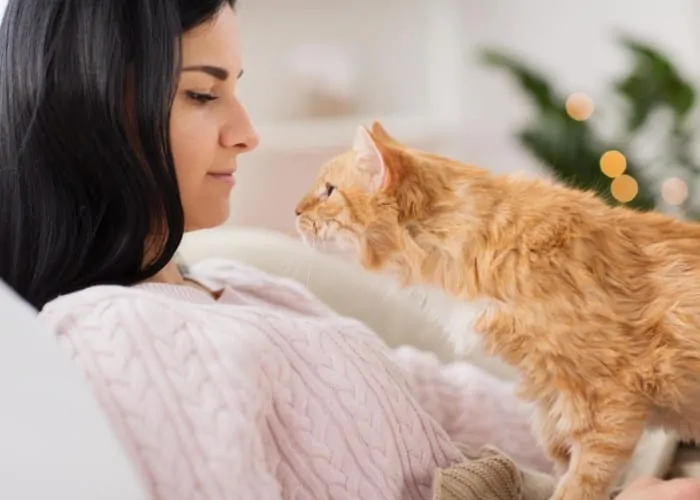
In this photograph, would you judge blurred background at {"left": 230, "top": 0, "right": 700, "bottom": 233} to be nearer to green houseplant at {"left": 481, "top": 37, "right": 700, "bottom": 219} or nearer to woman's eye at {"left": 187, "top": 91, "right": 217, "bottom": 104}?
green houseplant at {"left": 481, "top": 37, "right": 700, "bottom": 219}

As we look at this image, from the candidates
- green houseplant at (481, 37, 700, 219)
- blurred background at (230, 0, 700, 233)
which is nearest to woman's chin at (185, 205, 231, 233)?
green houseplant at (481, 37, 700, 219)

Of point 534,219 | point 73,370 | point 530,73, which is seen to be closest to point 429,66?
point 530,73

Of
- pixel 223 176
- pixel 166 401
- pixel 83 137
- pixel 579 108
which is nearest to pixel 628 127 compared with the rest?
pixel 579 108

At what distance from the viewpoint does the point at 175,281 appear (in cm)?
108

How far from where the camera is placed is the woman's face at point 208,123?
979 mm

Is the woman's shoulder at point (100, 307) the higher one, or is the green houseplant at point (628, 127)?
the green houseplant at point (628, 127)

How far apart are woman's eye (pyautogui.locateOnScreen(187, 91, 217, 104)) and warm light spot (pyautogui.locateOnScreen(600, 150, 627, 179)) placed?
124 cm

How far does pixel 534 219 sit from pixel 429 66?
2.16 m

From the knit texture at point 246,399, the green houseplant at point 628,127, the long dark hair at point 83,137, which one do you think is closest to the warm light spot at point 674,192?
the green houseplant at point 628,127

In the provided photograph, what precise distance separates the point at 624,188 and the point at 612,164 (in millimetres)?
61

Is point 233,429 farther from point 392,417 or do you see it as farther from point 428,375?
point 428,375

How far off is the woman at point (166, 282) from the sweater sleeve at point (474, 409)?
0.08 m

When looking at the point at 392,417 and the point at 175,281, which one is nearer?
the point at 392,417

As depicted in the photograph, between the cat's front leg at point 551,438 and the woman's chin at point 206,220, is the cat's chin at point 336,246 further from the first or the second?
the cat's front leg at point 551,438
